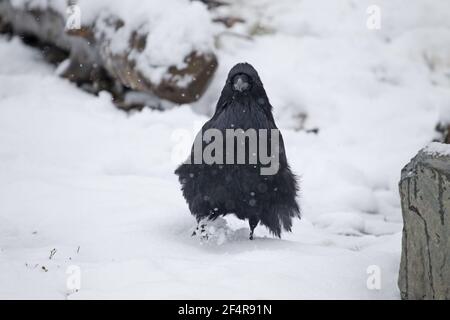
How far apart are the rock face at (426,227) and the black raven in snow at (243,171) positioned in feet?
4.89

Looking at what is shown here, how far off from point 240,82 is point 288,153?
4.16m

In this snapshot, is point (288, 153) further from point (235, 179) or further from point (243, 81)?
point (235, 179)

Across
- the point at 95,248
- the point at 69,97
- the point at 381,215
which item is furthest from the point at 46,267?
the point at 69,97

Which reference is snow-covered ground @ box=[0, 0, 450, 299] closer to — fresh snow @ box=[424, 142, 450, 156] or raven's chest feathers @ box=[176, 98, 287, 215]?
raven's chest feathers @ box=[176, 98, 287, 215]

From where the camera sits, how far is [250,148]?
16.3 feet

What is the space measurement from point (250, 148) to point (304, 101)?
5491 millimetres

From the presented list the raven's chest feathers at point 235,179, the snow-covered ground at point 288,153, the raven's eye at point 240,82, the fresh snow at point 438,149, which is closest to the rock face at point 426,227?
the fresh snow at point 438,149

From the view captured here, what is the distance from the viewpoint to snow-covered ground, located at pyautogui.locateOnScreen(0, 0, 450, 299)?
388cm

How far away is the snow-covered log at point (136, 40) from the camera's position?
32.8ft

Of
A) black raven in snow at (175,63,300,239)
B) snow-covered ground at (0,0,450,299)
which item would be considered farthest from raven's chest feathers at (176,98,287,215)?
snow-covered ground at (0,0,450,299)

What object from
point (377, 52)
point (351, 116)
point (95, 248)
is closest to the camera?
point (95, 248)

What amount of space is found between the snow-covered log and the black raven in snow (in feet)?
16.1
